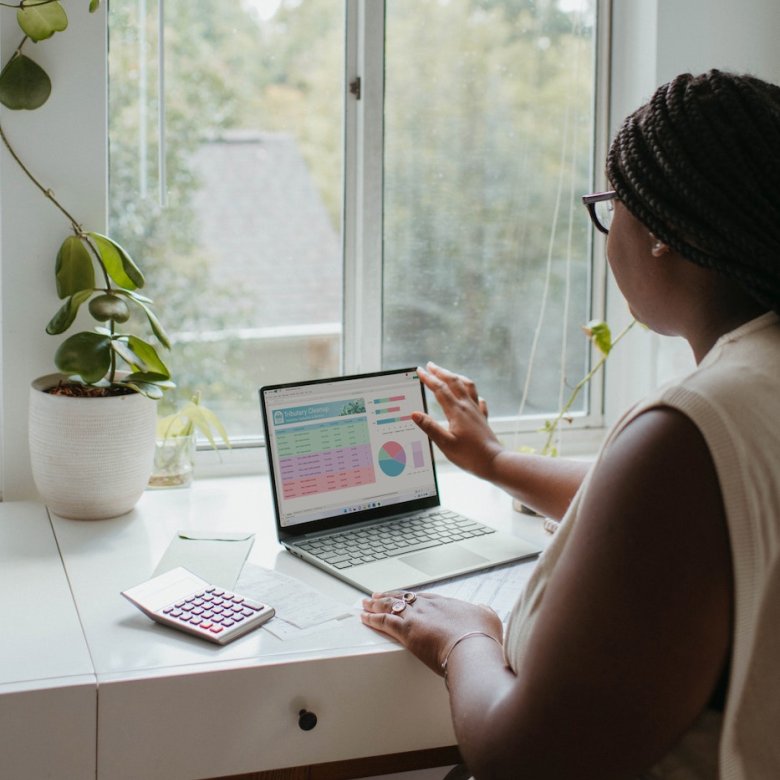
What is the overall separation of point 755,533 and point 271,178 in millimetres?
1360

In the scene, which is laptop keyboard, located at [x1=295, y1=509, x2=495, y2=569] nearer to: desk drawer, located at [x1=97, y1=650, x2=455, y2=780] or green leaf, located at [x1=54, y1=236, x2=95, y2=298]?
desk drawer, located at [x1=97, y1=650, x2=455, y2=780]

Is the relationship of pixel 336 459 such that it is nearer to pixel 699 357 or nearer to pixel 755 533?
pixel 699 357

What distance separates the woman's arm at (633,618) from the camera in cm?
81

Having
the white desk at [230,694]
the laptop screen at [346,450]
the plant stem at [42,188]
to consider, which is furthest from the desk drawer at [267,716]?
the plant stem at [42,188]

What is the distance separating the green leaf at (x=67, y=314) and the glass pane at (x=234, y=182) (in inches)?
11.6

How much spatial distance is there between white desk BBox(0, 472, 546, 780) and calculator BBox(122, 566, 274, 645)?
0.6 inches

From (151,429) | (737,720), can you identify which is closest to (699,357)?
(737,720)

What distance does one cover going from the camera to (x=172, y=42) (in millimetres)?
1867

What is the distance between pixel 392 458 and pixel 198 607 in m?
0.47

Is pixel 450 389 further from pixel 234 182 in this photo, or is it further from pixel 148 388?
pixel 234 182

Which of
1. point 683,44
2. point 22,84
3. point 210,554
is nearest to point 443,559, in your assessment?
point 210,554

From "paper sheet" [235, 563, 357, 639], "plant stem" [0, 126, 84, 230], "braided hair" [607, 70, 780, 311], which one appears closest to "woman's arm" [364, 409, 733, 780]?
"braided hair" [607, 70, 780, 311]

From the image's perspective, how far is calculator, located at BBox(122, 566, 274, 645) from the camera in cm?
124

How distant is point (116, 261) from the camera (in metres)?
1.69
